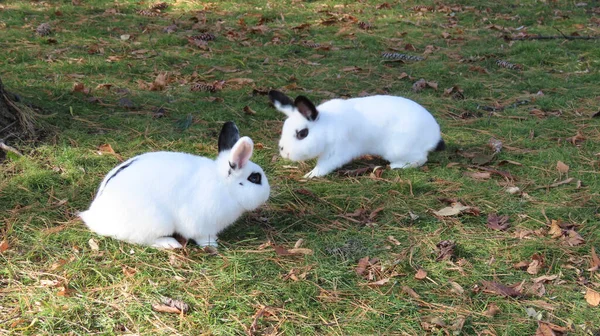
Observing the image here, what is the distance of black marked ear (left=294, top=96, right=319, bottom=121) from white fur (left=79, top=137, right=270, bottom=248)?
0.99m

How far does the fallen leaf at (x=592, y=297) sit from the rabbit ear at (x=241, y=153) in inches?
72.6

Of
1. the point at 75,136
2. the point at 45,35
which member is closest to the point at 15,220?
the point at 75,136

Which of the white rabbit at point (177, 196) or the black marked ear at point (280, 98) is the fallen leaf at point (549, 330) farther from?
the black marked ear at point (280, 98)

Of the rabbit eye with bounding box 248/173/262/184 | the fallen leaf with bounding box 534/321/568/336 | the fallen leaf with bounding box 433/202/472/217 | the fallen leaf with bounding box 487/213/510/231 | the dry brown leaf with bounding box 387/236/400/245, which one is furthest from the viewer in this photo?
the fallen leaf with bounding box 433/202/472/217

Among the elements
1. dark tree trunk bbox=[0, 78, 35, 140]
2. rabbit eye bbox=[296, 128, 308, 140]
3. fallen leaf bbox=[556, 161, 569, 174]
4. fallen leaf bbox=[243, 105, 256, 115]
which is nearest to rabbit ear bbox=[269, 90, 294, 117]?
rabbit eye bbox=[296, 128, 308, 140]

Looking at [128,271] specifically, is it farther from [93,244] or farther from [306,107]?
[306,107]

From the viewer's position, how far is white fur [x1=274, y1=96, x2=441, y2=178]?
4359mm

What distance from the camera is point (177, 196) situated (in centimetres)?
326

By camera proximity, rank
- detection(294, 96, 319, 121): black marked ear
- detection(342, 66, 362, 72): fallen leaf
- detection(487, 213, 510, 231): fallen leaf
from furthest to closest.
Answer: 1. detection(342, 66, 362, 72): fallen leaf
2. detection(294, 96, 319, 121): black marked ear
3. detection(487, 213, 510, 231): fallen leaf

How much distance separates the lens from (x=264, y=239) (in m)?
3.53

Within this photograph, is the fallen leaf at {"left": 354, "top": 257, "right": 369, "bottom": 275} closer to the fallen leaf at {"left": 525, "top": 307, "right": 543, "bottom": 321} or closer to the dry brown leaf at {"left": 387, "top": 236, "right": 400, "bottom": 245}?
the dry brown leaf at {"left": 387, "top": 236, "right": 400, "bottom": 245}

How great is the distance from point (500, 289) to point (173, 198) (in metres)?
1.75

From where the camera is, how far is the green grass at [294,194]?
9.45ft

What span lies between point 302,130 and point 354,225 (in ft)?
3.02
